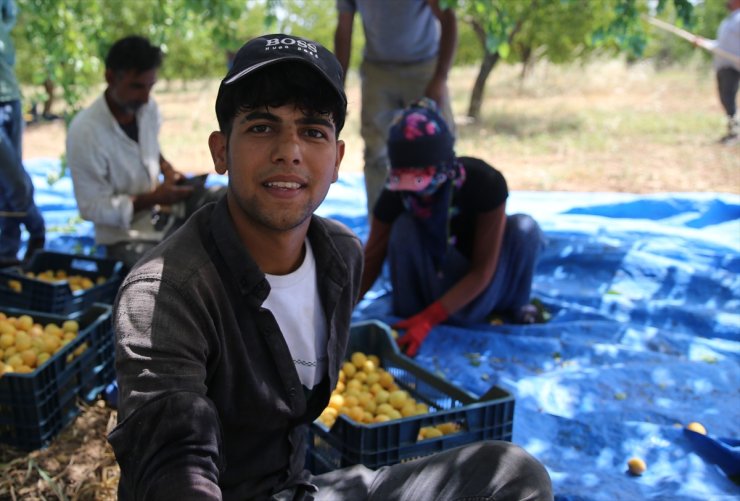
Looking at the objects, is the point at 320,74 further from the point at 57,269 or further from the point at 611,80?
the point at 611,80

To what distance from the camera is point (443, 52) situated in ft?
15.0

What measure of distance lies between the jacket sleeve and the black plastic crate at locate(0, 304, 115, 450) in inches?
52.6

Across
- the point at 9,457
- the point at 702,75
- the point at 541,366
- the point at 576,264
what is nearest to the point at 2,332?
the point at 9,457

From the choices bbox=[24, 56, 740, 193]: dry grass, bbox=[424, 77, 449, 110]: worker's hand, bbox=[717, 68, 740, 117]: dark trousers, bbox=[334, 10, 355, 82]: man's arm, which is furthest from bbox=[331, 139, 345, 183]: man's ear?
bbox=[717, 68, 740, 117]: dark trousers

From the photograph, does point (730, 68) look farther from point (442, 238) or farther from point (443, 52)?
point (442, 238)

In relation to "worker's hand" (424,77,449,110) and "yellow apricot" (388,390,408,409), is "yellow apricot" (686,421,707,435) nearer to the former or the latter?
"yellow apricot" (388,390,408,409)

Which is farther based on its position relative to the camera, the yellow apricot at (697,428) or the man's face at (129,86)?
the man's face at (129,86)

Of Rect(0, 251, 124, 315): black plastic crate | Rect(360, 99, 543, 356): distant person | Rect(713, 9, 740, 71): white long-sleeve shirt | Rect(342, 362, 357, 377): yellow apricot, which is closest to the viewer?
Rect(342, 362, 357, 377): yellow apricot

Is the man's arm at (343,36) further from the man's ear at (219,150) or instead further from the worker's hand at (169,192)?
the man's ear at (219,150)

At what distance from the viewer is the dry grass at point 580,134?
28.7 ft

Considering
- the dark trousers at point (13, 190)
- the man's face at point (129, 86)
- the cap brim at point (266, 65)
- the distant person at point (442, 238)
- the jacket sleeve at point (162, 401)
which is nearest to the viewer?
the jacket sleeve at point (162, 401)

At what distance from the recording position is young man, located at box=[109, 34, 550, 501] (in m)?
1.38

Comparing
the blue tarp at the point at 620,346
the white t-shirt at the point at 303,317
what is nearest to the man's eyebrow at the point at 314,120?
the white t-shirt at the point at 303,317

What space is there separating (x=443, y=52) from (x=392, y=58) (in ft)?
1.85
